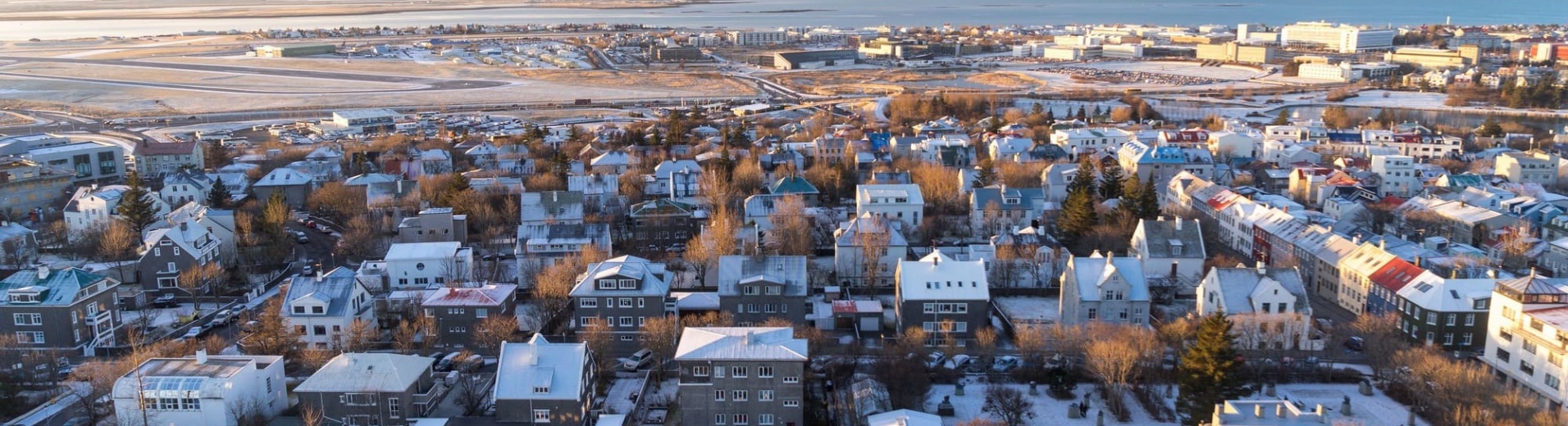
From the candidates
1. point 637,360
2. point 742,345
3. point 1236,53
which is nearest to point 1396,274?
point 742,345

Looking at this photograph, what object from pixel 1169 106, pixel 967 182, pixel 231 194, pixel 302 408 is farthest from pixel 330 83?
pixel 302 408

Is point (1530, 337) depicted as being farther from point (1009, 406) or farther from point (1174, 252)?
point (1009, 406)

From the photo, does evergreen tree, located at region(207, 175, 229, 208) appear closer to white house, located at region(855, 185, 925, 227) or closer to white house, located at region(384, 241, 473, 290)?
white house, located at region(384, 241, 473, 290)

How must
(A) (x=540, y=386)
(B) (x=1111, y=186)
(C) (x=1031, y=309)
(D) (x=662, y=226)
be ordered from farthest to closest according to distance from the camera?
(B) (x=1111, y=186)
(D) (x=662, y=226)
(C) (x=1031, y=309)
(A) (x=540, y=386)

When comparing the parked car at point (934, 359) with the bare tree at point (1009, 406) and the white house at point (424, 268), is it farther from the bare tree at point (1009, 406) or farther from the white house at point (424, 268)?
the white house at point (424, 268)

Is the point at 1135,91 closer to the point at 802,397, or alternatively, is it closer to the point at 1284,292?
the point at 1284,292

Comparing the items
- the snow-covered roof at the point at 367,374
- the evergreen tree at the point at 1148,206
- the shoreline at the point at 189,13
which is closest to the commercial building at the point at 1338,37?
the evergreen tree at the point at 1148,206
